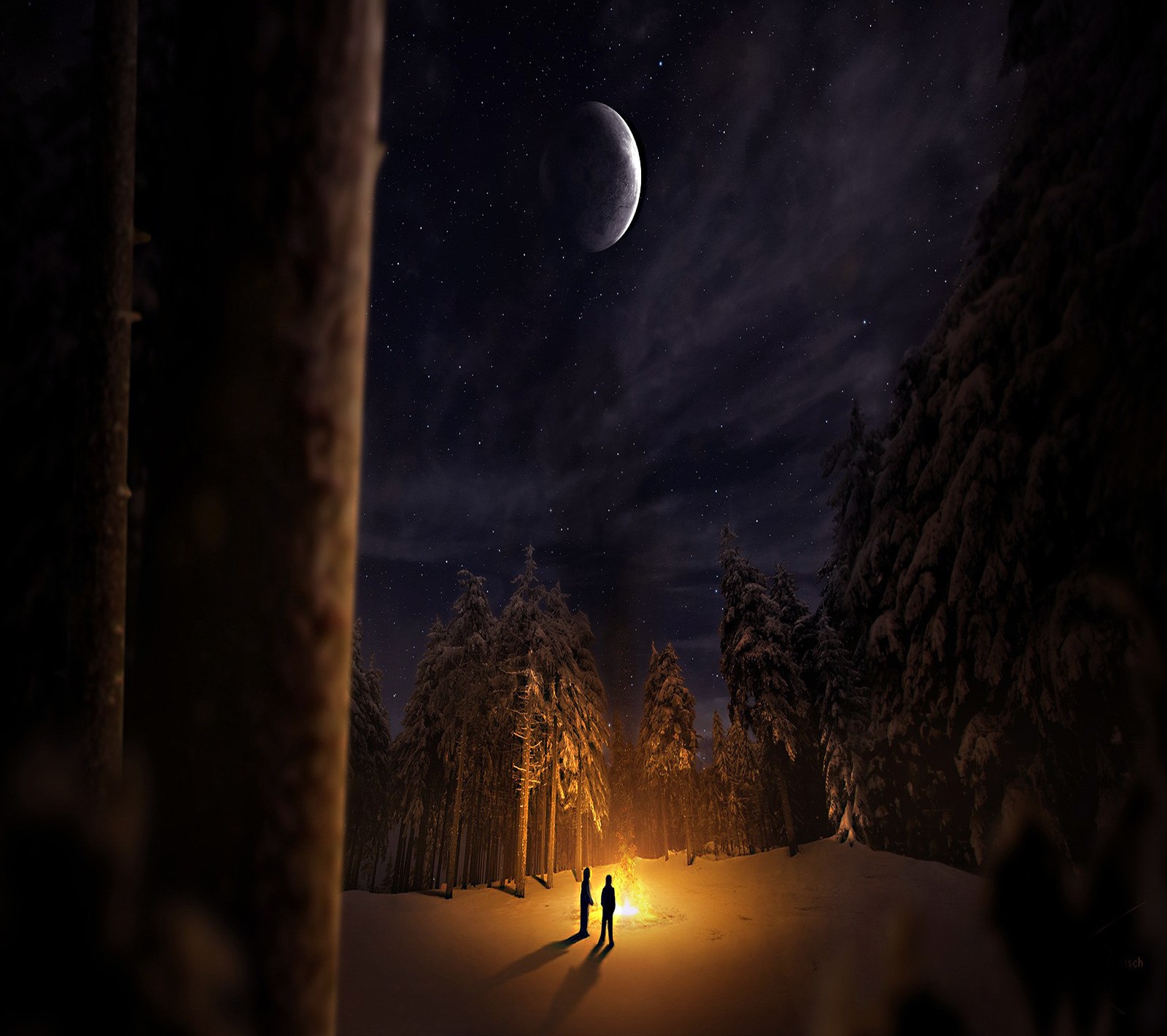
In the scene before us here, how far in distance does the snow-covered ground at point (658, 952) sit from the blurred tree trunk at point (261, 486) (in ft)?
21.6

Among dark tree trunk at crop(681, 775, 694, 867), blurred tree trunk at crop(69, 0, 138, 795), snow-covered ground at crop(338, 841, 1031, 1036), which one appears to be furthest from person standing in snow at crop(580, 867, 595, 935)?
dark tree trunk at crop(681, 775, 694, 867)

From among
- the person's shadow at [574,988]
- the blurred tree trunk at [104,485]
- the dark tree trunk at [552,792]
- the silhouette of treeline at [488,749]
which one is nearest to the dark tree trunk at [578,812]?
the silhouette of treeline at [488,749]

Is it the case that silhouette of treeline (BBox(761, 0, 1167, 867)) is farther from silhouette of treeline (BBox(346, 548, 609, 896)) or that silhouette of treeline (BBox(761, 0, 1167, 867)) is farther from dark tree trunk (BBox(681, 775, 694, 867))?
dark tree trunk (BBox(681, 775, 694, 867))

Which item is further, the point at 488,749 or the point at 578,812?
the point at 578,812

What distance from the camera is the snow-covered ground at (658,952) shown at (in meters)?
9.77

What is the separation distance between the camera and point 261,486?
639 millimetres

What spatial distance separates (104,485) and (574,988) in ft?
43.7

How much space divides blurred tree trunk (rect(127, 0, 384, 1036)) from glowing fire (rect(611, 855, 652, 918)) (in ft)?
67.0

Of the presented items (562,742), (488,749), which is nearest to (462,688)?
(488,749)

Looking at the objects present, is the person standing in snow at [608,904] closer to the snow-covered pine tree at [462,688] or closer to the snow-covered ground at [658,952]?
the snow-covered ground at [658,952]

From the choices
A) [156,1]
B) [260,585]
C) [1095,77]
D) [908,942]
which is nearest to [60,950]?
[260,585]

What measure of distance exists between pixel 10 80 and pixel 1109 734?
16.9 metres

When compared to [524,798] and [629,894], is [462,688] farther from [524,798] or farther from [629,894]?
[629,894]

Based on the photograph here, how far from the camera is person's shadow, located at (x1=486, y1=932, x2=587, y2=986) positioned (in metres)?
11.8
